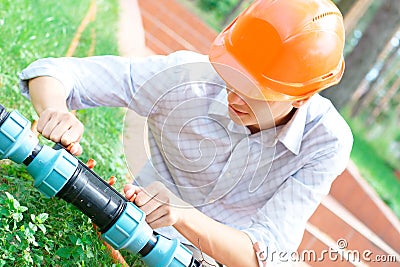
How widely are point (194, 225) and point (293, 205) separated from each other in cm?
48

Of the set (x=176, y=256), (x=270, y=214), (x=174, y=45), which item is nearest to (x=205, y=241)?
(x=176, y=256)

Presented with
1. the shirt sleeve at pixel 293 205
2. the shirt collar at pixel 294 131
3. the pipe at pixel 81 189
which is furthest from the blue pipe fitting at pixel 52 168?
the shirt collar at pixel 294 131

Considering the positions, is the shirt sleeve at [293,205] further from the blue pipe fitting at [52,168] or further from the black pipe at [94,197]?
the blue pipe fitting at [52,168]

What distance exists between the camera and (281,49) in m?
2.11

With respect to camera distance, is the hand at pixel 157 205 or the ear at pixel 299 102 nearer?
the hand at pixel 157 205

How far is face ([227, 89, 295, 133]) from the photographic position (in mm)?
2162

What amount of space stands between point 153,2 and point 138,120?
28.0 feet

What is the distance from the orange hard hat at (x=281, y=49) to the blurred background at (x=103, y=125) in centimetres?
53

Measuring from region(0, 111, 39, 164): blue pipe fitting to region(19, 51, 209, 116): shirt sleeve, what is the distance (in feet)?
1.14

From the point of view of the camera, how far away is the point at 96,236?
93.2 inches

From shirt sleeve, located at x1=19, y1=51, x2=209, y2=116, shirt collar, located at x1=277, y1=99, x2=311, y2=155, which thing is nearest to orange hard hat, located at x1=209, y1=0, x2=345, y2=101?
shirt collar, located at x1=277, y1=99, x2=311, y2=155

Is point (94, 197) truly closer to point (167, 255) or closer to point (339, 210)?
point (167, 255)

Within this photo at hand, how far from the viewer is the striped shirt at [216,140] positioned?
240cm

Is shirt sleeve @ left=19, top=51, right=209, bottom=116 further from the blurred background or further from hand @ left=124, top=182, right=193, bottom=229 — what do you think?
hand @ left=124, top=182, right=193, bottom=229
